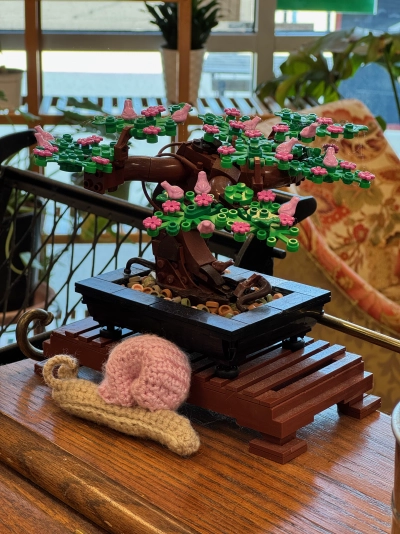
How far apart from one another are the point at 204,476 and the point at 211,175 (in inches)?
13.5

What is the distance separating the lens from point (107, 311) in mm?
1069

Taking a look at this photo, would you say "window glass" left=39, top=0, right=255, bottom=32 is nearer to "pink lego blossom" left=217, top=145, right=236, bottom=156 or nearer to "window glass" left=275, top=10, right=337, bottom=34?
"window glass" left=275, top=10, right=337, bottom=34

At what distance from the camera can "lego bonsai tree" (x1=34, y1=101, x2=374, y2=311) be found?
909 mm

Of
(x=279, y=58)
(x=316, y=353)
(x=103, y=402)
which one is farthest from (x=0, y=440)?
(x=279, y=58)

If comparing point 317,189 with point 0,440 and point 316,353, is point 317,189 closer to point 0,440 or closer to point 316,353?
point 316,353

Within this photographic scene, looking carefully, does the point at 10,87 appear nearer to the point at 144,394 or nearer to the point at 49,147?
the point at 49,147

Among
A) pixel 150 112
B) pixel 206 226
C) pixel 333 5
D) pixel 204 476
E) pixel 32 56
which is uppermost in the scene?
pixel 333 5

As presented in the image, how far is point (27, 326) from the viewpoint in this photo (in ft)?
3.70

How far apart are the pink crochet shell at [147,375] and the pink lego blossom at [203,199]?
6.6 inches

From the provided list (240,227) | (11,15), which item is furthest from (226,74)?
(240,227)

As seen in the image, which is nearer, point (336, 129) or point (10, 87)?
point (336, 129)

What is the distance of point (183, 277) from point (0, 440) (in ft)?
0.95

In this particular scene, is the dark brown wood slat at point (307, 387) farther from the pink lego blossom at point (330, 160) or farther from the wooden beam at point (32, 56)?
the wooden beam at point (32, 56)

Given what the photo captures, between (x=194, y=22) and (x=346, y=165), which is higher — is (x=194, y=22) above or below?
above
